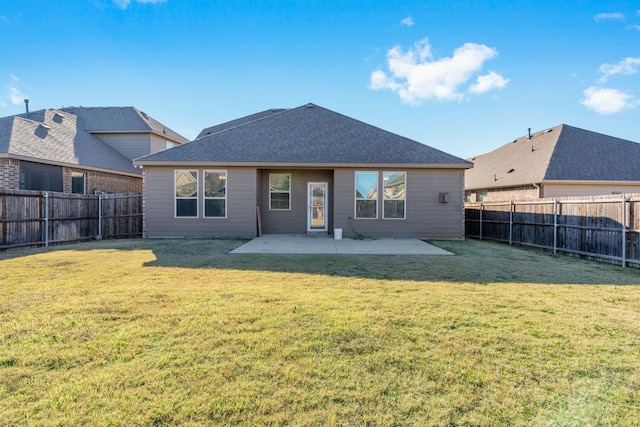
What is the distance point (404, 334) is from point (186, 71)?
16441 millimetres

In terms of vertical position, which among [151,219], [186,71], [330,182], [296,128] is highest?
[186,71]

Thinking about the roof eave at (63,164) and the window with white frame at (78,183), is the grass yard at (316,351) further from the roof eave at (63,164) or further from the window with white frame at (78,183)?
the window with white frame at (78,183)

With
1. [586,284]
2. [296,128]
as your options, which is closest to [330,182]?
[296,128]

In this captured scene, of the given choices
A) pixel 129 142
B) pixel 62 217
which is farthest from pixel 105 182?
pixel 62 217

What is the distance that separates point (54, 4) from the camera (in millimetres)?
12227

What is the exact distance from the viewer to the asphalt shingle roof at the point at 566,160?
1495cm

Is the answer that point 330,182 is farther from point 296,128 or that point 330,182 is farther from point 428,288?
point 428,288

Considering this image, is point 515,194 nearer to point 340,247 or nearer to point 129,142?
point 340,247

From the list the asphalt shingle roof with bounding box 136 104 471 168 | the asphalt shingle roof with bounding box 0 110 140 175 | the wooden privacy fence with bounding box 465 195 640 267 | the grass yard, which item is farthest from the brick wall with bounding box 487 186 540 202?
the asphalt shingle roof with bounding box 0 110 140 175

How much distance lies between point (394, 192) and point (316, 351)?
9.64 metres

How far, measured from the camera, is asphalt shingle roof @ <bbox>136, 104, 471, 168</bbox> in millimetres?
11531

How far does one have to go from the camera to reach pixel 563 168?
593 inches

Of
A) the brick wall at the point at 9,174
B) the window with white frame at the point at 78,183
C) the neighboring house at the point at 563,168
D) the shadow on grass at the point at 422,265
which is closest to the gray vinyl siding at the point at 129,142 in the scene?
the window with white frame at the point at 78,183

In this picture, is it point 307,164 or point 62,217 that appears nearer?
point 62,217
